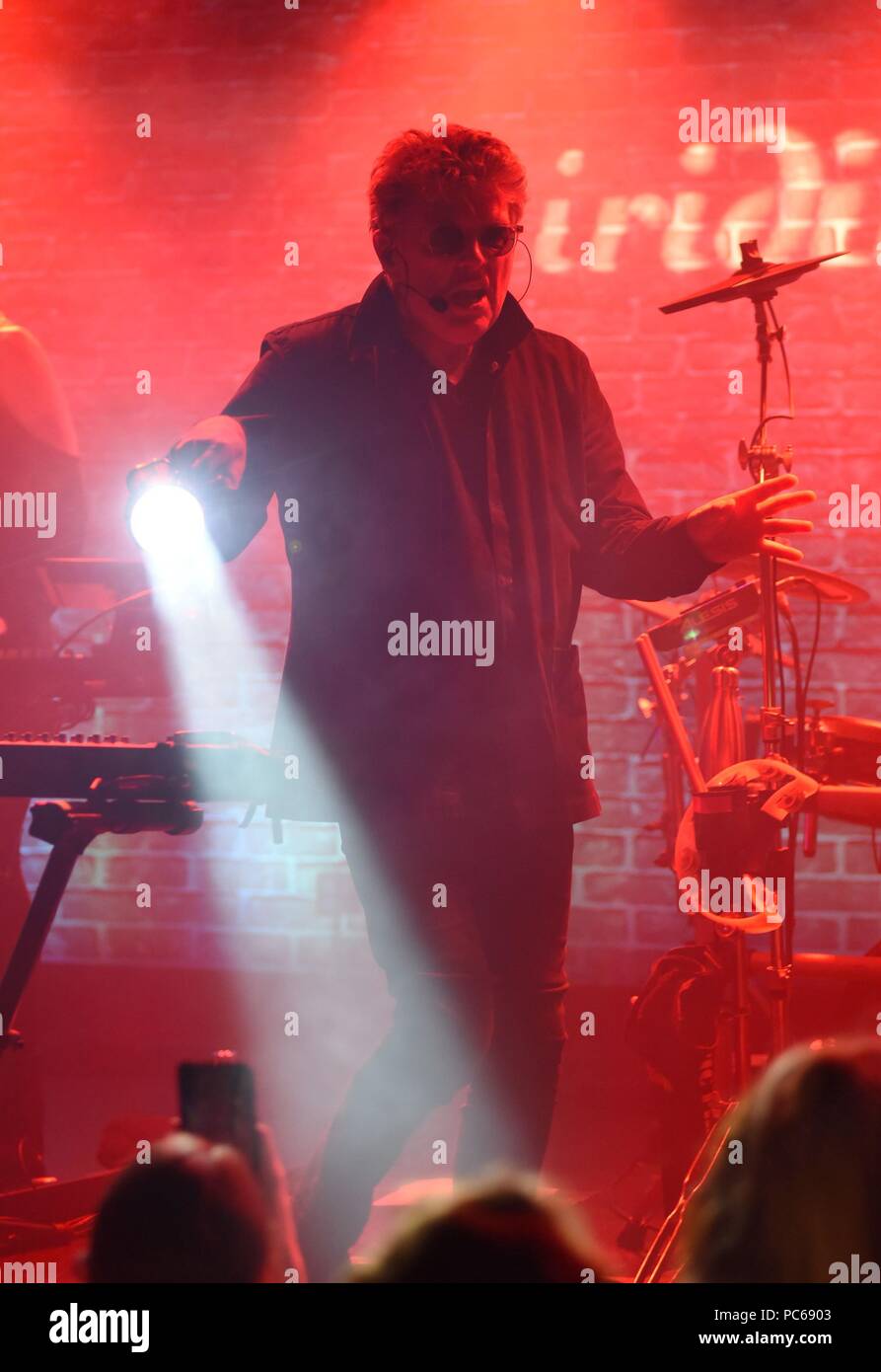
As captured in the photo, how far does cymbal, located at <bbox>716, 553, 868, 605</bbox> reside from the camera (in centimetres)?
329

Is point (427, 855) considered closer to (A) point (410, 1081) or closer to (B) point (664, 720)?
(A) point (410, 1081)

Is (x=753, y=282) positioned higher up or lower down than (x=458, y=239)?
higher up

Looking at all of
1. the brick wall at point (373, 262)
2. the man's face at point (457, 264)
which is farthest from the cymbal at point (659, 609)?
the man's face at point (457, 264)

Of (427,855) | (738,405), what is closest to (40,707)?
(427,855)

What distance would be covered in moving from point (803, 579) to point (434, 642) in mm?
1535

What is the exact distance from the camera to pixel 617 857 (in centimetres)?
439

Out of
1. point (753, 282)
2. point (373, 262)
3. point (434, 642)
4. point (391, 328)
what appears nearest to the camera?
point (434, 642)

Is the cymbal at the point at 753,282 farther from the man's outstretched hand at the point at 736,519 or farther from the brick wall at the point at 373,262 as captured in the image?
the brick wall at the point at 373,262

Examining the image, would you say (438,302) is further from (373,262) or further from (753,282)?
(373,262)

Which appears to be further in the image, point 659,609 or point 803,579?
point 659,609

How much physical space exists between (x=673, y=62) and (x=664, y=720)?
7.42 ft

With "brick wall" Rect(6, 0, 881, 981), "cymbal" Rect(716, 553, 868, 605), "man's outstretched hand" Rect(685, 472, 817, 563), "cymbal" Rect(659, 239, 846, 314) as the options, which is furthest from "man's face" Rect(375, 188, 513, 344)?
"brick wall" Rect(6, 0, 881, 981)

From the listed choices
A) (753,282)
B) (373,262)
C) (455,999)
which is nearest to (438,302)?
(753,282)

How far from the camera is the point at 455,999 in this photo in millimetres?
1927
